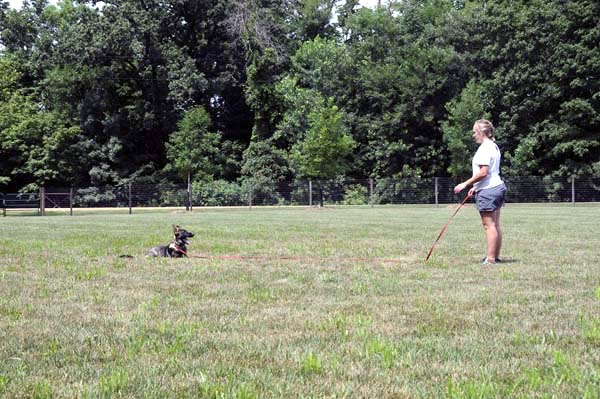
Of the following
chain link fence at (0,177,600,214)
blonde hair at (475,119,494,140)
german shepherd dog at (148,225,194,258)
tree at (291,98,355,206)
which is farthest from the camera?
tree at (291,98,355,206)

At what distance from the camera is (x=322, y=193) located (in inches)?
1797

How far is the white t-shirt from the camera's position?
347 inches

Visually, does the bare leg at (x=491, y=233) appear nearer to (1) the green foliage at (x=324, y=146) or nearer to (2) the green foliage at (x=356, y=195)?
(2) the green foliage at (x=356, y=195)

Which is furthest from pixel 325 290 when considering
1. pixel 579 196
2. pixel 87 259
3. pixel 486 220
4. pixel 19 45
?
pixel 19 45

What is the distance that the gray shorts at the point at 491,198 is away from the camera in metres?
8.74

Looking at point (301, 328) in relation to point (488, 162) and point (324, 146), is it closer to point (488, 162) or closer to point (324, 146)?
point (488, 162)

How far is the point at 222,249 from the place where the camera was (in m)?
11.5

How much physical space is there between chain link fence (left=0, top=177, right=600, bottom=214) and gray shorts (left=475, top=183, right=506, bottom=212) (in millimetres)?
35658

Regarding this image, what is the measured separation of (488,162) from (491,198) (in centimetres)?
49

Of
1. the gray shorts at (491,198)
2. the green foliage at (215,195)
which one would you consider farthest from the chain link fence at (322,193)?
the gray shorts at (491,198)

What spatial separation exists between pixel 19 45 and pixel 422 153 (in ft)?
123

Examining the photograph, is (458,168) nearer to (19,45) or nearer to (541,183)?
Result: (541,183)

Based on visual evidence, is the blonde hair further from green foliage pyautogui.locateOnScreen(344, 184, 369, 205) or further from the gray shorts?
green foliage pyautogui.locateOnScreen(344, 184, 369, 205)

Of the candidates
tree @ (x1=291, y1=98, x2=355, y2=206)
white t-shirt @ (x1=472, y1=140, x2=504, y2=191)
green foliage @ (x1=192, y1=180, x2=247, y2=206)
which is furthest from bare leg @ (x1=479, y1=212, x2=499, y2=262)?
green foliage @ (x1=192, y1=180, x2=247, y2=206)
